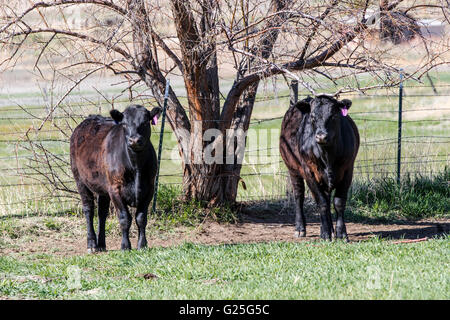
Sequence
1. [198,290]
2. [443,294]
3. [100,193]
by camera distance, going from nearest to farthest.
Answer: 1. [443,294]
2. [198,290]
3. [100,193]

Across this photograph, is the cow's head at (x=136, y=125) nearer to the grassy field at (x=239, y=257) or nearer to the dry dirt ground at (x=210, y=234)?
the grassy field at (x=239, y=257)

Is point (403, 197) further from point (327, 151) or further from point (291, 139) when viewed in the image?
point (327, 151)

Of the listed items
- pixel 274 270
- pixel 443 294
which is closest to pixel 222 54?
pixel 274 270

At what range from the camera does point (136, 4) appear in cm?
939

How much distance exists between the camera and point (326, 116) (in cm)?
864

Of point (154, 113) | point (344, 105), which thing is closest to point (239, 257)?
point (154, 113)

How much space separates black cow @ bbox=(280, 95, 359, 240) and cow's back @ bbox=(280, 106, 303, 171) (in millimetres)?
195

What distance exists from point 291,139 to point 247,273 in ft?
13.0

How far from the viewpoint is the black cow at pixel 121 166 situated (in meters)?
8.41

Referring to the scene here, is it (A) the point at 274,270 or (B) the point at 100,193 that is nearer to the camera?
(A) the point at 274,270

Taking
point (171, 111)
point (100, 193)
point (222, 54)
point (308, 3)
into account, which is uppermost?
point (308, 3)

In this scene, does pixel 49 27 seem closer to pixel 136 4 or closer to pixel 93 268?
pixel 136 4

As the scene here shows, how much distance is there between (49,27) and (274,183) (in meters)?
5.26

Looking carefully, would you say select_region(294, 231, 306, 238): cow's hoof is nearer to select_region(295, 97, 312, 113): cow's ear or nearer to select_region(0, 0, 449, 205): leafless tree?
select_region(0, 0, 449, 205): leafless tree
